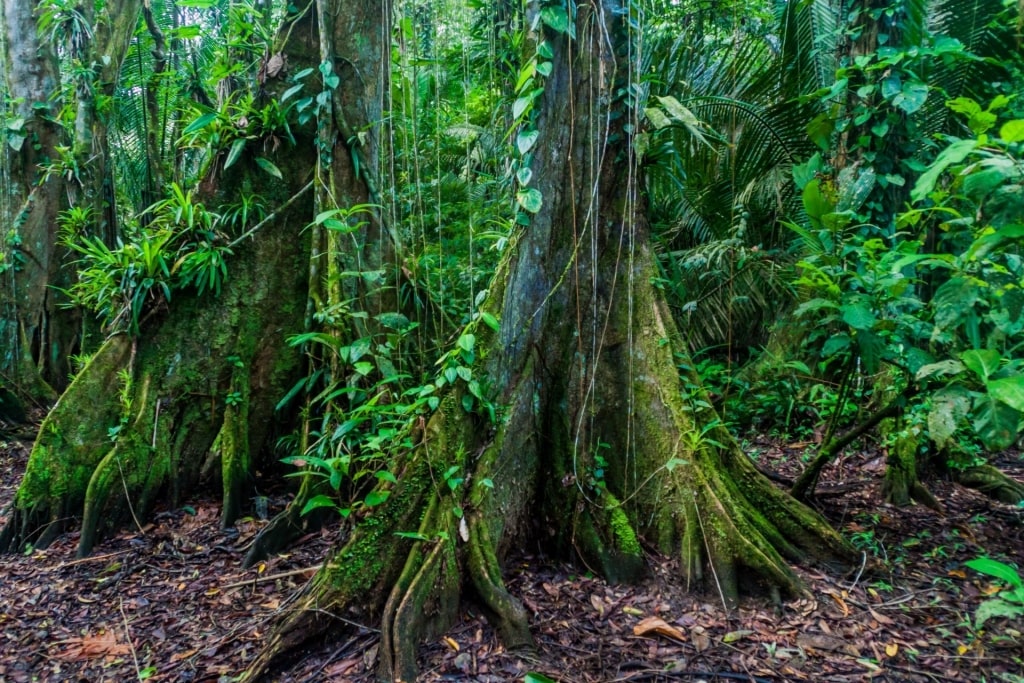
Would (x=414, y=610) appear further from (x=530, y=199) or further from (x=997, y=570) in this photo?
(x=997, y=570)

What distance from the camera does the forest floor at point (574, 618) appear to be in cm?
245

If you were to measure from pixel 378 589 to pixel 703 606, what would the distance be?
1.44 metres

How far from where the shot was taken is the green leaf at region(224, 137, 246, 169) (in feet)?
13.0

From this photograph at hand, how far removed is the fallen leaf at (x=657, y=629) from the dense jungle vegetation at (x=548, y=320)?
31 cm

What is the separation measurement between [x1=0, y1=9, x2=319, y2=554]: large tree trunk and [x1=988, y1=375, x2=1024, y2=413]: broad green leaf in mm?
3550

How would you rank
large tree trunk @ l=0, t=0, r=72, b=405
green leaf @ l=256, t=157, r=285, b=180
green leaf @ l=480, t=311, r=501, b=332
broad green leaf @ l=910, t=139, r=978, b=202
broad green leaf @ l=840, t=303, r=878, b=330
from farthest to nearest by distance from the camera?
large tree trunk @ l=0, t=0, r=72, b=405 < green leaf @ l=256, t=157, r=285, b=180 < green leaf @ l=480, t=311, r=501, b=332 < broad green leaf @ l=840, t=303, r=878, b=330 < broad green leaf @ l=910, t=139, r=978, b=202

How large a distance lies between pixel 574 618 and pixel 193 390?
2625 millimetres

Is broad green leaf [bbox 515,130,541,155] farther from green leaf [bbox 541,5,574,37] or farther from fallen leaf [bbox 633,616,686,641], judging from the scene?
fallen leaf [bbox 633,616,686,641]

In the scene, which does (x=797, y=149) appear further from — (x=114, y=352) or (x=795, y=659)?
(x=114, y=352)

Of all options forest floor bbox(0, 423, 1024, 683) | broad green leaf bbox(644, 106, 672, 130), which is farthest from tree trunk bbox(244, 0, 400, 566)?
broad green leaf bbox(644, 106, 672, 130)

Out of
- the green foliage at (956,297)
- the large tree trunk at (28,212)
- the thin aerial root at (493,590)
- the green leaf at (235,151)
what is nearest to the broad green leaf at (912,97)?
the green foliage at (956,297)

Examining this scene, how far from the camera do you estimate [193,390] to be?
3.83m

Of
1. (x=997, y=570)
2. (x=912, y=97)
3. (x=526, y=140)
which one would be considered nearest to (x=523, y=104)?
(x=526, y=140)

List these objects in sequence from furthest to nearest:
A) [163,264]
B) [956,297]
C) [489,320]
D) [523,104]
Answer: [163,264], [523,104], [489,320], [956,297]
